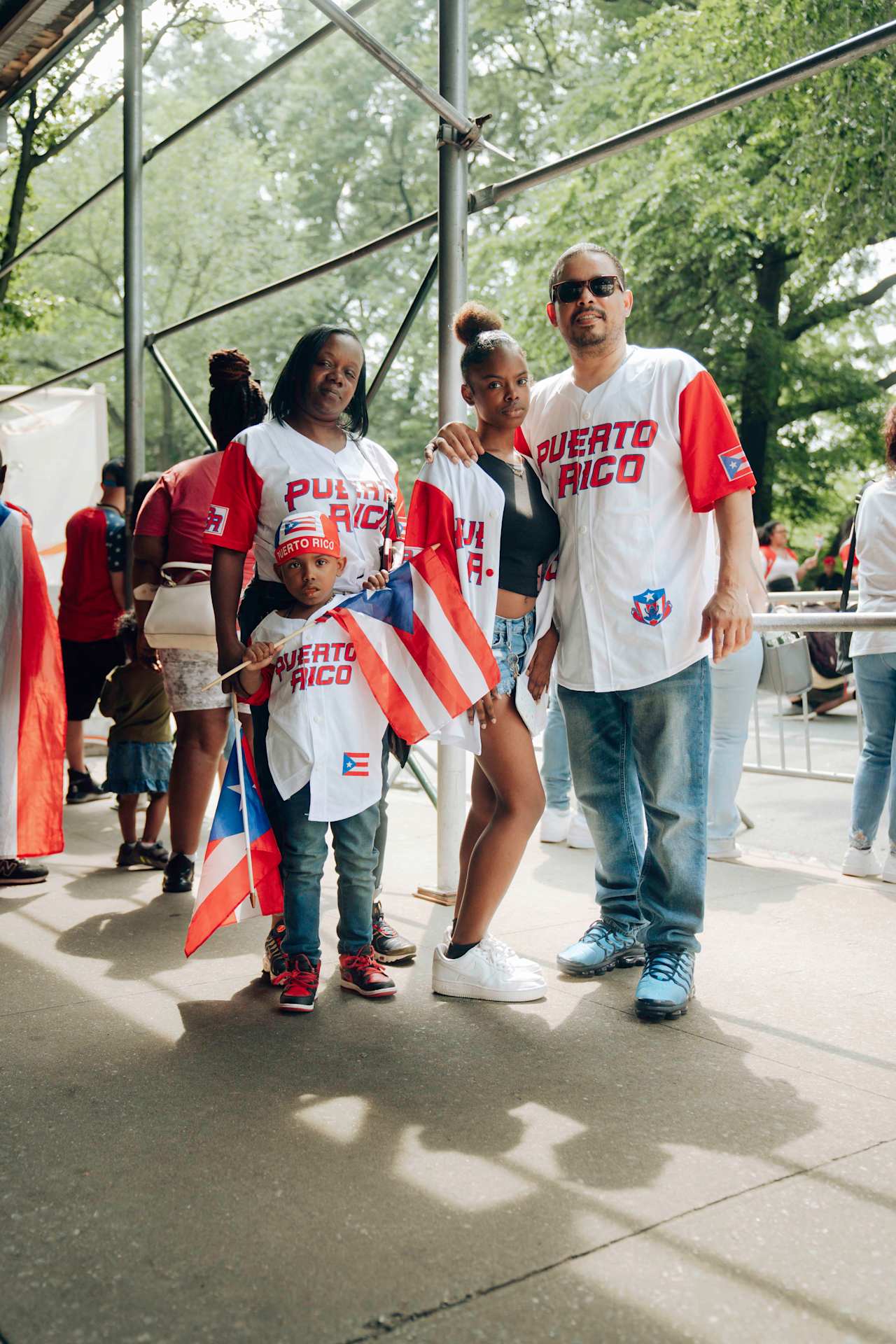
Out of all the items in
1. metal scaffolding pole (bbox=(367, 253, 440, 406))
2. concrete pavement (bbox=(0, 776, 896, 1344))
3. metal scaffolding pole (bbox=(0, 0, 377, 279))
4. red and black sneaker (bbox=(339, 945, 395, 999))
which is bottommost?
concrete pavement (bbox=(0, 776, 896, 1344))

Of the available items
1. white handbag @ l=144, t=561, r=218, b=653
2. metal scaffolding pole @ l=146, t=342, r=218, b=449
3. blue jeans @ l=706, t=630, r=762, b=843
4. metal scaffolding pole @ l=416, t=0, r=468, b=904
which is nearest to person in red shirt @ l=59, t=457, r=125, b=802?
metal scaffolding pole @ l=146, t=342, r=218, b=449

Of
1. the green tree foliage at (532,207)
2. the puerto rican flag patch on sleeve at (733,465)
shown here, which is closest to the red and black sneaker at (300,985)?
the puerto rican flag patch on sleeve at (733,465)

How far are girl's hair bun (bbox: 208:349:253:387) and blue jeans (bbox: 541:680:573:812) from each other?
222 cm

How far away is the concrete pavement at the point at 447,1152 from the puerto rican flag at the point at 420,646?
2.77ft

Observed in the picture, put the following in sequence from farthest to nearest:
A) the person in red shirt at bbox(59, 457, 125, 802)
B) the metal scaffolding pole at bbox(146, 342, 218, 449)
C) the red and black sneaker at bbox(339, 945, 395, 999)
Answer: the person in red shirt at bbox(59, 457, 125, 802) < the metal scaffolding pole at bbox(146, 342, 218, 449) < the red and black sneaker at bbox(339, 945, 395, 999)

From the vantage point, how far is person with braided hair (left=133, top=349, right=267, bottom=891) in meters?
5.01

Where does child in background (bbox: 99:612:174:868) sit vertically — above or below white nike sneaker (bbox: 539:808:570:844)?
above

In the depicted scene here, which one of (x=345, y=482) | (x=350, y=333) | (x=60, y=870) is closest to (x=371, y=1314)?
(x=345, y=482)

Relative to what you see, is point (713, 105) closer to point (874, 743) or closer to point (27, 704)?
point (874, 743)

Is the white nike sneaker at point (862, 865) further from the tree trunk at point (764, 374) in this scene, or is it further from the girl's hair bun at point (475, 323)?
the tree trunk at point (764, 374)

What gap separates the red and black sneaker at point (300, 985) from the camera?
3725 mm

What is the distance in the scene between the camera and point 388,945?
427 cm

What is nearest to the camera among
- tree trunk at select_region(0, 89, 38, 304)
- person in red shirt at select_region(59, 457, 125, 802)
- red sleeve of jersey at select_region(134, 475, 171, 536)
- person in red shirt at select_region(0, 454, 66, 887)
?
red sleeve of jersey at select_region(134, 475, 171, 536)

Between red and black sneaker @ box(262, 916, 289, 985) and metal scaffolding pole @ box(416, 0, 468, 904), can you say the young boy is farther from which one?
metal scaffolding pole @ box(416, 0, 468, 904)
